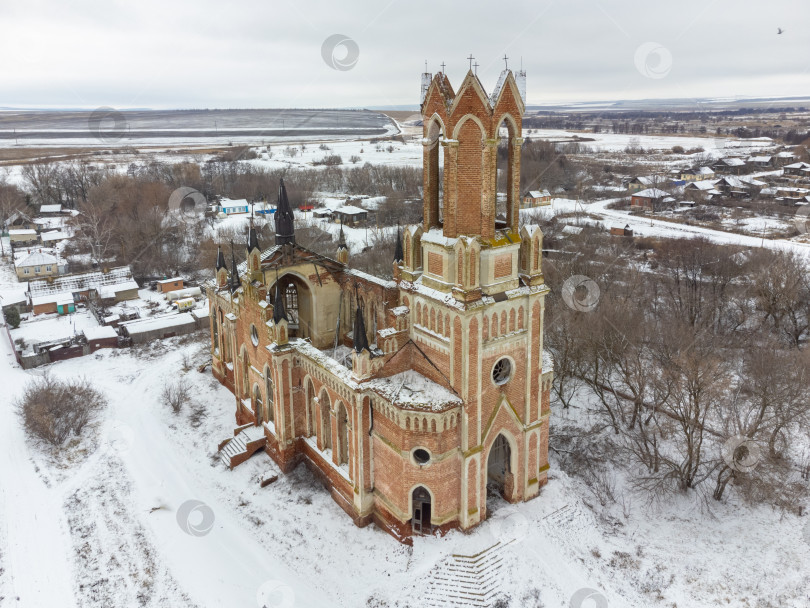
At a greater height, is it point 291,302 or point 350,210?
point 350,210

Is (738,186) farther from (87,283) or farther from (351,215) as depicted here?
(87,283)

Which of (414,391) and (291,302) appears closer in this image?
(414,391)

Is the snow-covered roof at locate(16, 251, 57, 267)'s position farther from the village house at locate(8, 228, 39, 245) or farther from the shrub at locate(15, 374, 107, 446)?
the shrub at locate(15, 374, 107, 446)

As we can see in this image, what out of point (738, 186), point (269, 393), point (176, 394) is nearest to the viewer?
→ point (269, 393)

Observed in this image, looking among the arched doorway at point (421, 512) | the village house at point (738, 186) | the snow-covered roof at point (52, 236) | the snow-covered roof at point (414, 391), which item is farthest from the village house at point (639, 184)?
the snow-covered roof at point (52, 236)

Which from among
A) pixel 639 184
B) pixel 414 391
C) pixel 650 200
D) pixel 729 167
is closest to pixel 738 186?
pixel 639 184

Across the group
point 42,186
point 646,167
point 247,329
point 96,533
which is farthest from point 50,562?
point 646,167
